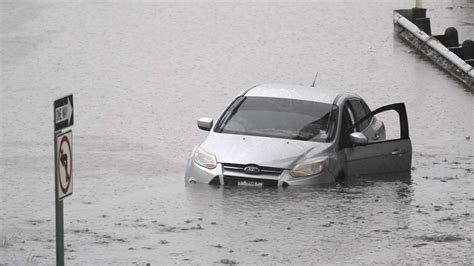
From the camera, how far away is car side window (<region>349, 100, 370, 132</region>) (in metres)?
20.7

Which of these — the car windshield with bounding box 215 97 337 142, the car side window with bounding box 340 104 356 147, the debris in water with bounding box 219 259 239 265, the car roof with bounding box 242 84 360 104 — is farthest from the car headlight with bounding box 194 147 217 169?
the debris in water with bounding box 219 259 239 265

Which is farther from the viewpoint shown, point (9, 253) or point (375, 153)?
point (375, 153)

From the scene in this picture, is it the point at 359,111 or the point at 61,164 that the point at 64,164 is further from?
the point at 359,111

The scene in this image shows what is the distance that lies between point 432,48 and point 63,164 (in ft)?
73.6

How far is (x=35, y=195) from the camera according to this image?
18.5m

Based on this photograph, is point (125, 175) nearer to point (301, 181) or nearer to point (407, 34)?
point (301, 181)

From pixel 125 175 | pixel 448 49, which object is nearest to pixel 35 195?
pixel 125 175

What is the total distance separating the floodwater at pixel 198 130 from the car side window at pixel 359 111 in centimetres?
97

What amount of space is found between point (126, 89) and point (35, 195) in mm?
9995

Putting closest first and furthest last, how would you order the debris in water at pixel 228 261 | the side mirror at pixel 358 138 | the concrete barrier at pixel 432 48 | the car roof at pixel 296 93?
the debris in water at pixel 228 261
the side mirror at pixel 358 138
the car roof at pixel 296 93
the concrete barrier at pixel 432 48

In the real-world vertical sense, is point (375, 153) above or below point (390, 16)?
below

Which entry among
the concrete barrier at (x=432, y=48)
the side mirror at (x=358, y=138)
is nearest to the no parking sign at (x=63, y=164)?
the side mirror at (x=358, y=138)

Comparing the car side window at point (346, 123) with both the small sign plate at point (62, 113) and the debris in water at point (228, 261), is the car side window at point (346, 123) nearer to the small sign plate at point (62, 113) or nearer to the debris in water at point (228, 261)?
the debris in water at point (228, 261)

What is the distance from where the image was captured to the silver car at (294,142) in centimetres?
1877
